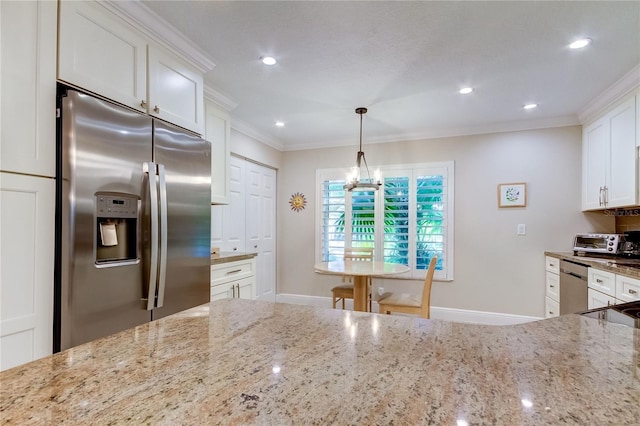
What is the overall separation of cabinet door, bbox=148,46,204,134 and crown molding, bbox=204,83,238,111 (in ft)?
1.42

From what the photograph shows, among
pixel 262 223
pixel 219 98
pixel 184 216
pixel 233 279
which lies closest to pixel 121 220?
pixel 184 216

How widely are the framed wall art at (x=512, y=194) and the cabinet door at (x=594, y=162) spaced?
545mm

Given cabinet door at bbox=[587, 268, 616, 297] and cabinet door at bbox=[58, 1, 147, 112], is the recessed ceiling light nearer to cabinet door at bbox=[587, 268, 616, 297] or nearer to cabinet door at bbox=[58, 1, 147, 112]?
cabinet door at bbox=[587, 268, 616, 297]

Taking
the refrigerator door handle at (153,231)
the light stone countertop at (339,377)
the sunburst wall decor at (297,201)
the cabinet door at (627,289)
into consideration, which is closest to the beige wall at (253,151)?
the sunburst wall decor at (297,201)

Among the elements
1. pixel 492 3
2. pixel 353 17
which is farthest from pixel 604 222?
pixel 353 17

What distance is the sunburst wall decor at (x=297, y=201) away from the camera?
4.70m

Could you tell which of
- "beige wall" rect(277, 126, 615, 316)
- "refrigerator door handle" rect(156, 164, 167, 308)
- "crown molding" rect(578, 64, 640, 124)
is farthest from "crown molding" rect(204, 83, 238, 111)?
"crown molding" rect(578, 64, 640, 124)

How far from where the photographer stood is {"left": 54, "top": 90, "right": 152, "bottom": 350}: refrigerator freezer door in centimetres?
140

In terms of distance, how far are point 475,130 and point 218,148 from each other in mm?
2961

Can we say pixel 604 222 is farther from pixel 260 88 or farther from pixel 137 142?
pixel 137 142

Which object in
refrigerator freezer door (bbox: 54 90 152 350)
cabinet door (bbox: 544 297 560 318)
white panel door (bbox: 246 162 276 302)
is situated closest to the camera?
refrigerator freezer door (bbox: 54 90 152 350)

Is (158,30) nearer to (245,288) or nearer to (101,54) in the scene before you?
(101,54)

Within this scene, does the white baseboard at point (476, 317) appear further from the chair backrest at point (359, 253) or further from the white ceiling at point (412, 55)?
the white ceiling at point (412, 55)

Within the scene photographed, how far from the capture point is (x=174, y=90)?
2.10m
